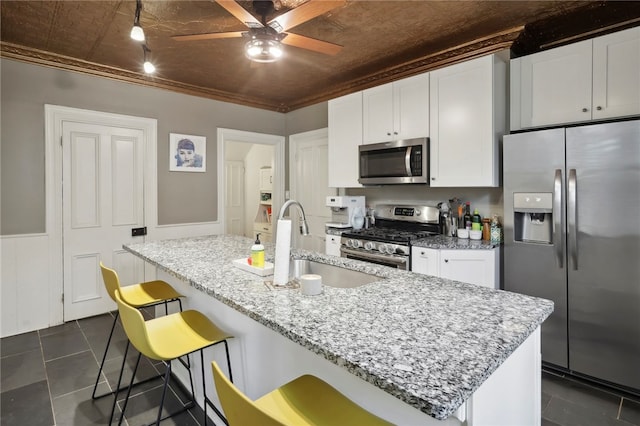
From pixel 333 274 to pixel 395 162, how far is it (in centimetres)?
170

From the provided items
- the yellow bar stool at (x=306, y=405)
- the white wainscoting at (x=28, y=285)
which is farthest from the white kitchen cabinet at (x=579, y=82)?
the white wainscoting at (x=28, y=285)

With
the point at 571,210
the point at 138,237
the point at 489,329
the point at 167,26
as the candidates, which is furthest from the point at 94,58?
the point at 571,210

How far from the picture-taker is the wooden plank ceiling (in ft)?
7.73

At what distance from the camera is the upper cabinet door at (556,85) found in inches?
91.0

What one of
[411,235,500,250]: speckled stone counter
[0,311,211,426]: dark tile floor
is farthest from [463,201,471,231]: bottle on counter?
[0,311,211,426]: dark tile floor

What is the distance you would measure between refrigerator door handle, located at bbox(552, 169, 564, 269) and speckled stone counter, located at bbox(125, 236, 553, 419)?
1314 mm

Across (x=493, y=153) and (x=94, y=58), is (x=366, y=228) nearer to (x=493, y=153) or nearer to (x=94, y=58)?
(x=493, y=153)

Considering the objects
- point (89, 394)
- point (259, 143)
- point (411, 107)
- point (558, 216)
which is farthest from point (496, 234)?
point (259, 143)

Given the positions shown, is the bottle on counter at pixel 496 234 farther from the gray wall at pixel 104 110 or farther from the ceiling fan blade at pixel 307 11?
the gray wall at pixel 104 110

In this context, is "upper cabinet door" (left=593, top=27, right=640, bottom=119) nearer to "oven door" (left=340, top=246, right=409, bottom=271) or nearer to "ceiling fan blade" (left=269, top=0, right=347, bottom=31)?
"oven door" (left=340, top=246, right=409, bottom=271)

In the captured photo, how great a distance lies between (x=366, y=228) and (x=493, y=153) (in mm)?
1500

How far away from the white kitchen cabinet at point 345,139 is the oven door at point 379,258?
2.56 ft

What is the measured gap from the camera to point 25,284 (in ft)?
10.2

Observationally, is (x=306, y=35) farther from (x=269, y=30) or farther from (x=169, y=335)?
(x=169, y=335)
